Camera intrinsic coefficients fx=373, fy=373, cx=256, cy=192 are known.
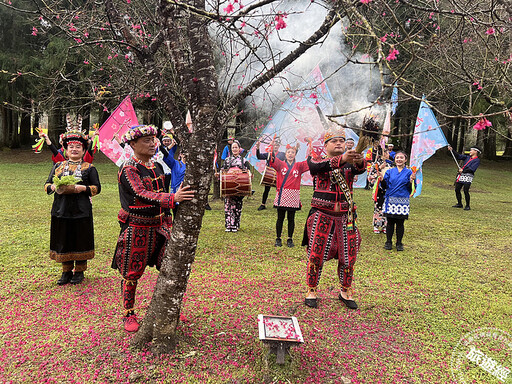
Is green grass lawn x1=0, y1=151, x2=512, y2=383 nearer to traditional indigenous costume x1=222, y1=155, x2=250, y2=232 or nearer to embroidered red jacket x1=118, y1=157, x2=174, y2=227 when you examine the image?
traditional indigenous costume x1=222, y1=155, x2=250, y2=232

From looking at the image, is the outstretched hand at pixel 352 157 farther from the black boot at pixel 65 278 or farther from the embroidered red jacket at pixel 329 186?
the black boot at pixel 65 278

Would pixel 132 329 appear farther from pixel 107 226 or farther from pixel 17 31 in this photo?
pixel 17 31

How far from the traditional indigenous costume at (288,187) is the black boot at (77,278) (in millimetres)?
3345

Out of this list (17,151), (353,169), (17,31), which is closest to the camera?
(353,169)

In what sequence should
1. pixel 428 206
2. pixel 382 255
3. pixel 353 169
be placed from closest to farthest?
1. pixel 353 169
2. pixel 382 255
3. pixel 428 206

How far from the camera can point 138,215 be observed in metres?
3.47

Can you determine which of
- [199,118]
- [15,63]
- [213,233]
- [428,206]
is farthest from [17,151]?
[199,118]

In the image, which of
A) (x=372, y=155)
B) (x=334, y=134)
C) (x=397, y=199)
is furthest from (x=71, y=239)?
(x=372, y=155)

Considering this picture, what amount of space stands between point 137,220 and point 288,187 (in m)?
3.79

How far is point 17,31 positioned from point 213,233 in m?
20.3

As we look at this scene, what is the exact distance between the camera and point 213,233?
25.6 ft

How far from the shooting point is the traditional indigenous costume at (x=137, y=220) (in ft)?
11.1

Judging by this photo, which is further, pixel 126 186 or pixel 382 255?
pixel 382 255

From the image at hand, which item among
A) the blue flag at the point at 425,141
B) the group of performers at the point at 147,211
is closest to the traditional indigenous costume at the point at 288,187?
the group of performers at the point at 147,211
